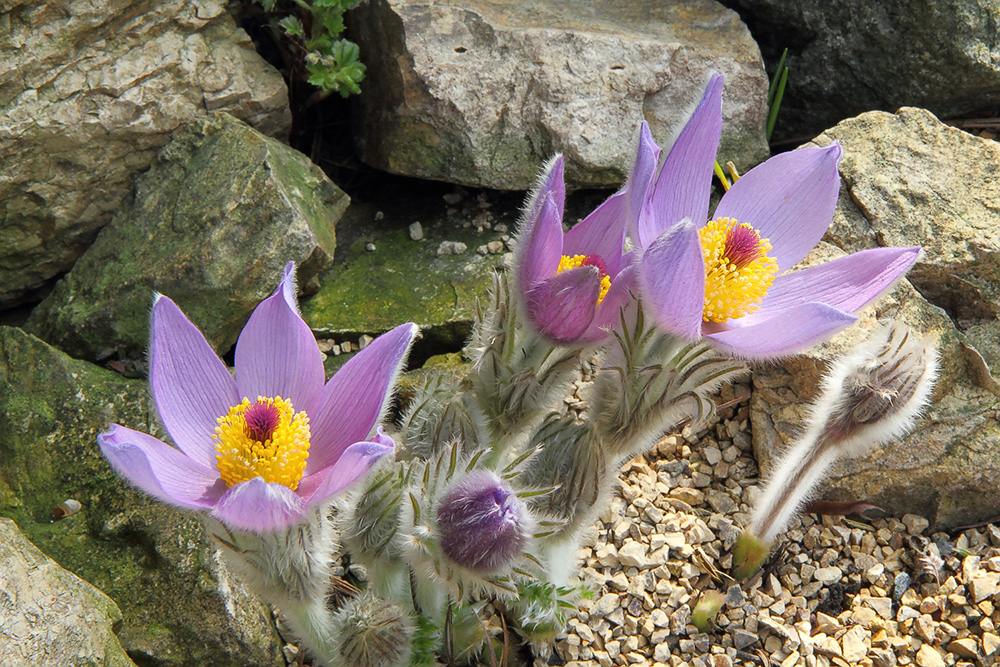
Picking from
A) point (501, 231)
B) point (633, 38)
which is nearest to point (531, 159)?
point (501, 231)

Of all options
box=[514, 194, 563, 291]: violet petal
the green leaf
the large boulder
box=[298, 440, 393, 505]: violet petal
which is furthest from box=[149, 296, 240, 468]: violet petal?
the large boulder

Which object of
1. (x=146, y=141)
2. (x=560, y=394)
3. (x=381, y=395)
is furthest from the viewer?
(x=146, y=141)

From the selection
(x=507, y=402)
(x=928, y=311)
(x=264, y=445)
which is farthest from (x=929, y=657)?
(x=264, y=445)

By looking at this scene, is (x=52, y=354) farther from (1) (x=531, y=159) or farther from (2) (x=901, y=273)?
(2) (x=901, y=273)

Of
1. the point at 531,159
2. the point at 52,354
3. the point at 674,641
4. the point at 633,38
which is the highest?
the point at 633,38

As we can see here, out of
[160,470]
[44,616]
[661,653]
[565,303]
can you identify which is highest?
[565,303]

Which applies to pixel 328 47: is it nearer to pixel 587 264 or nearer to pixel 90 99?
pixel 90 99

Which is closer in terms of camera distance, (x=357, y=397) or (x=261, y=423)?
(x=261, y=423)
